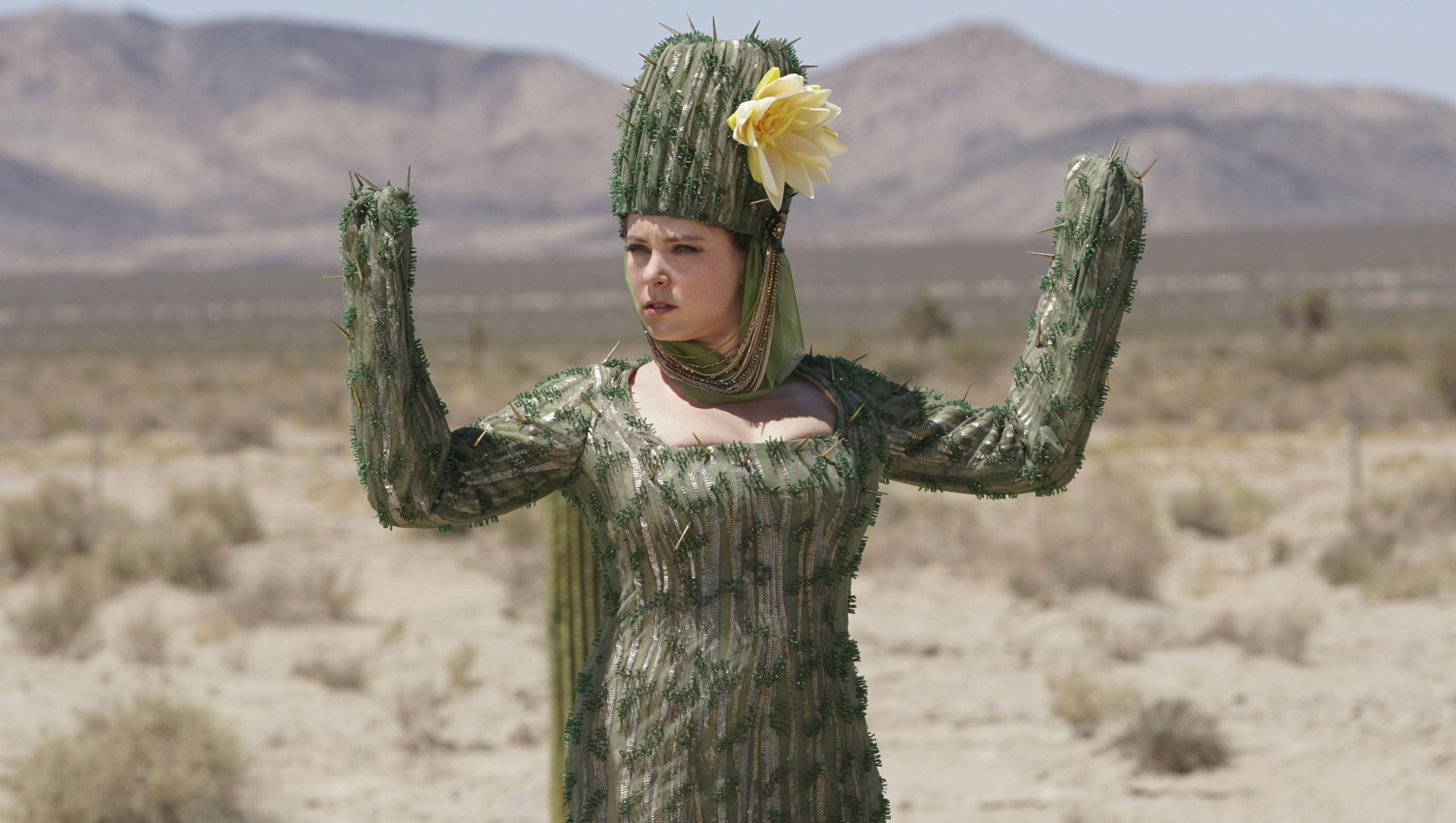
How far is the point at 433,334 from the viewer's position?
2035 inches

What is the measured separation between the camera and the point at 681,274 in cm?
268

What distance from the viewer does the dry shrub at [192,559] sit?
12.2 meters

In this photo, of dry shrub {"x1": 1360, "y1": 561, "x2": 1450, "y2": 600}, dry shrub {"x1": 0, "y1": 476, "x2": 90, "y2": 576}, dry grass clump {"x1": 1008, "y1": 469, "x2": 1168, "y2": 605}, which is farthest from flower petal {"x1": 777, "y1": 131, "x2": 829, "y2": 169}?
dry shrub {"x1": 0, "y1": 476, "x2": 90, "y2": 576}

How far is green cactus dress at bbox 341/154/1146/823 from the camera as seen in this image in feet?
8.31

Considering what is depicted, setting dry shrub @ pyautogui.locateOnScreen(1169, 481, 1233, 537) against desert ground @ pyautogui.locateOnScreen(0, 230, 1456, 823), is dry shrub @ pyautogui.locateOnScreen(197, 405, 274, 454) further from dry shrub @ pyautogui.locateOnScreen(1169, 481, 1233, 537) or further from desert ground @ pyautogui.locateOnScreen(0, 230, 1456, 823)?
dry shrub @ pyautogui.locateOnScreen(1169, 481, 1233, 537)

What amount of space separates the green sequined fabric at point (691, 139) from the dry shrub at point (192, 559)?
33.8 ft

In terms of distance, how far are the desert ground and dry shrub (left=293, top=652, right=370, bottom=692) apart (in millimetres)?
30

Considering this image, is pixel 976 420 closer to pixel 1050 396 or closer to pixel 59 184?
pixel 1050 396

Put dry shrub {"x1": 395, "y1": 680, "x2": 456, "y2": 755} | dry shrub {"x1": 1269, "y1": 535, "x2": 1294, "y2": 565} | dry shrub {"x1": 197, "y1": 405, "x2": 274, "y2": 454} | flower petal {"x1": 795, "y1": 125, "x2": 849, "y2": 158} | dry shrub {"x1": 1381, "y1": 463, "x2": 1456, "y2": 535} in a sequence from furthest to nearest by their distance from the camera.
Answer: dry shrub {"x1": 197, "y1": 405, "x2": 274, "y2": 454}
dry shrub {"x1": 1381, "y1": 463, "x2": 1456, "y2": 535}
dry shrub {"x1": 1269, "y1": 535, "x2": 1294, "y2": 565}
dry shrub {"x1": 395, "y1": 680, "x2": 456, "y2": 755}
flower petal {"x1": 795, "y1": 125, "x2": 849, "y2": 158}

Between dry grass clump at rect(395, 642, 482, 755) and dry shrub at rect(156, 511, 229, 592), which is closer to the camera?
dry grass clump at rect(395, 642, 482, 755)

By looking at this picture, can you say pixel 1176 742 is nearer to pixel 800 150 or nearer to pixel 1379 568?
pixel 1379 568

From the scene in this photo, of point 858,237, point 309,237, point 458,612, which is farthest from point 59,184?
point 458,612

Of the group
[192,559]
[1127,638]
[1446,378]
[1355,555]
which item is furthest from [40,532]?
[1446,378]

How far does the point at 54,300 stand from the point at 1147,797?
82.5 m
